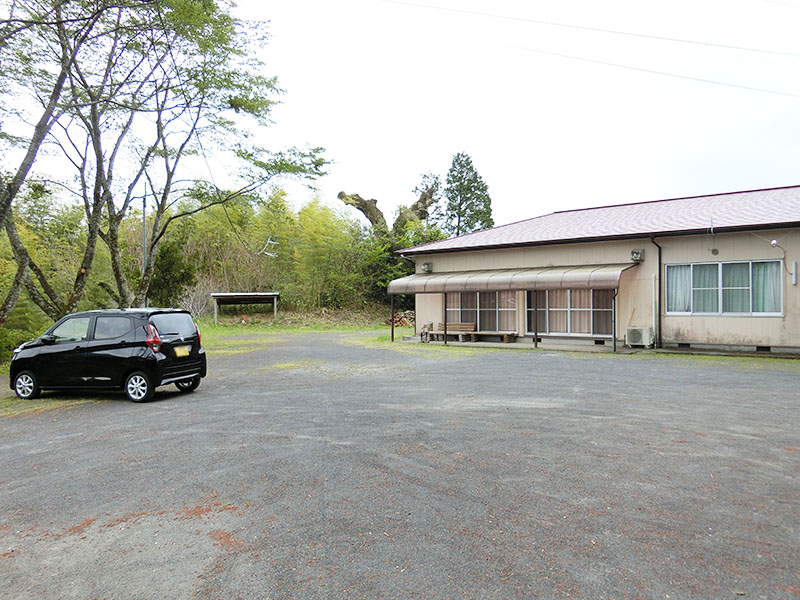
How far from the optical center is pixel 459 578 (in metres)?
2.47

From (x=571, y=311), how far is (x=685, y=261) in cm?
359

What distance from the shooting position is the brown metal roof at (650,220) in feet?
44.2

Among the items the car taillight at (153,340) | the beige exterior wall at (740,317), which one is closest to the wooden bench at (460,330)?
the beige exterior wall at (740,317)

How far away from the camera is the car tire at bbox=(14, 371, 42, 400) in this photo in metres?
7.93

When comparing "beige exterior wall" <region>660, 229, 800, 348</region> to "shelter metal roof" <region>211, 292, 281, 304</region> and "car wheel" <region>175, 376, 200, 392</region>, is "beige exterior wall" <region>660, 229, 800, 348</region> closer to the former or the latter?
"car wheel" <region>175, 376, 200, 392</region>

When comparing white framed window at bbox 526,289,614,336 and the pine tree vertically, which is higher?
the pine tree

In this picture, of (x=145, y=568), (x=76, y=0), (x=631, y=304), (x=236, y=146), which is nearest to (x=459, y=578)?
(x=145, y=568)

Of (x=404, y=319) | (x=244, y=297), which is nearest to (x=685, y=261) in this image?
(x=404, y=319)

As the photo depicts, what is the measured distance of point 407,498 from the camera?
348cm

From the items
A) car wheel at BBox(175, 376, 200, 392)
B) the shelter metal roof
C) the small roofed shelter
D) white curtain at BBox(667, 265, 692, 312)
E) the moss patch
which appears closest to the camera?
the moss patch

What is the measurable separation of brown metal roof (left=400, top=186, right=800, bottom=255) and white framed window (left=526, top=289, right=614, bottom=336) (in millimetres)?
1789

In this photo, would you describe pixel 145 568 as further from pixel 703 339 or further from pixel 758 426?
pixel 703 339

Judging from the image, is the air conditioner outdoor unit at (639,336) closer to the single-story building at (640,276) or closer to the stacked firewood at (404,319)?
the single-story building at (640,276)

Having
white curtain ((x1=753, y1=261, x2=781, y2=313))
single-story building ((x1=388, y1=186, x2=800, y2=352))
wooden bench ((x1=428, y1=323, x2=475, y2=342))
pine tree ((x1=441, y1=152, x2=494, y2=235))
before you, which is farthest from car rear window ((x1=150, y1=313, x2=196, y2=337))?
pine tree ((x1=441, y1=152, x2=494, y2=235))
